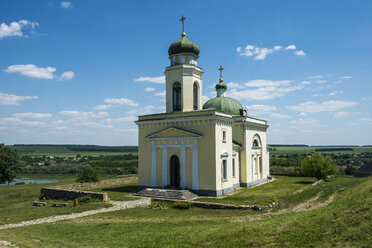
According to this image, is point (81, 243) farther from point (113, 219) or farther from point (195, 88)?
point (195, 88)

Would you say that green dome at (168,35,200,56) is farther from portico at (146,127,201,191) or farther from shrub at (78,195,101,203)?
shrub at (78,195,101,203)

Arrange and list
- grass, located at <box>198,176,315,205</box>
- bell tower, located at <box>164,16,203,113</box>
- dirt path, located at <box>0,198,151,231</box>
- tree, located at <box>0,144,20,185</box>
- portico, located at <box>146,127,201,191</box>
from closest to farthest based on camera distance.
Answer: dirt path, located at <box>0,198,151,231</box>
grass, located at <box>198,176,315,205</box>
portico, located at <box>146,127,201,191</box>
bell tower, located at <box>164,16,203,113</box>
tree, located at <box>0,144,20,185</box>

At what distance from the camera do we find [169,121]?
25.5 metres

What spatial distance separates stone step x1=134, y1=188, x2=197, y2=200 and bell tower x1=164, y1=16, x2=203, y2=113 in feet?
23.7

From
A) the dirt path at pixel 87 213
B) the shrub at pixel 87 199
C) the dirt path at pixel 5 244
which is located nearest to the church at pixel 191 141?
the dirt path at pixel 87 213

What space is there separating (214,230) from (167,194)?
11504 millimetres

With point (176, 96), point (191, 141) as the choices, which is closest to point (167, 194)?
point (191, 141)

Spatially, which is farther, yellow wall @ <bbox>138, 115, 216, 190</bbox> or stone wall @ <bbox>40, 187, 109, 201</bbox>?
yellow wall @ <bbox>138, 115, 216, 190</bbox>

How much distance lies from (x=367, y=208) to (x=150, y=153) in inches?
742

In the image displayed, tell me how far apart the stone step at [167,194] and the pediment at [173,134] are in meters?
4.48

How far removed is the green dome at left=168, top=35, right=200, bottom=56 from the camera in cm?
2681

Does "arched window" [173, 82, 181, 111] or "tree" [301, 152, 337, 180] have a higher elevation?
"arched window" [173, 82, 181, 111]

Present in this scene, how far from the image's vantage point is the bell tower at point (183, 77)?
26500 mm

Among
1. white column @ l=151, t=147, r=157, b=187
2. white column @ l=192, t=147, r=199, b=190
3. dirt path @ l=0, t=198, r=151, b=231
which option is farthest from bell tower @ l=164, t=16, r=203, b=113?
dirt path @ l=0, t=198, r=151, b=231
